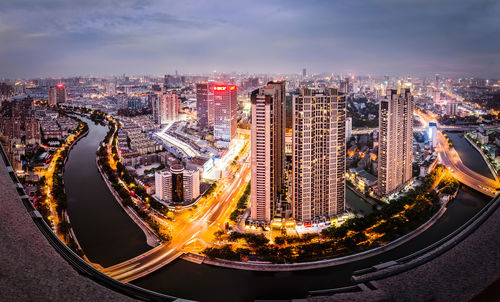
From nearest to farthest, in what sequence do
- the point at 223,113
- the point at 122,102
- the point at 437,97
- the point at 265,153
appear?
the point at 265,153
the point at 223,113
the point at 437,97
the point at 122,102

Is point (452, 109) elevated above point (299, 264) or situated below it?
above

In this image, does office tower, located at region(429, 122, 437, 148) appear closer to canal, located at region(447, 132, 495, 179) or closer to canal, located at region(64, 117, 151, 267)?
canal, located at region(447, 132, 495, 179)

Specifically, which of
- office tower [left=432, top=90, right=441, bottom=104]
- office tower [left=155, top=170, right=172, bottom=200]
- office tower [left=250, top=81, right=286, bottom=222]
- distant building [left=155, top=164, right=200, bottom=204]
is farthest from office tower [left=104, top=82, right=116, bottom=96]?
office tower [left=250, top=81, right=286, bottom=222]

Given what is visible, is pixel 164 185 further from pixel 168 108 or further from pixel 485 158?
pixel 168 108

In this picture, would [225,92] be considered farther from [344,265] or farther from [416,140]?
[344,265]

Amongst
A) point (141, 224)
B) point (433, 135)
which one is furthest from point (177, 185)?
point (433, 135)

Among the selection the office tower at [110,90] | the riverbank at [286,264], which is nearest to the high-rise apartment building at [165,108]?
the riverbank at [286,264]

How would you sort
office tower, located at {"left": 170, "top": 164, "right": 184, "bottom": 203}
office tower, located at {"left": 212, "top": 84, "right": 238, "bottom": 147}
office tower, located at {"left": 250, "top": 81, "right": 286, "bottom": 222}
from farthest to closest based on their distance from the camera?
office tower, located at {"left": 212, "top": 84, "right": 238, "bottom": 147} < office tower, located at {"left": 170, "top": 164, "right": 184, "bottom": 203} < office tower, located at {"left": 250, "top": 81, "right": 286, "bottom": 222}
